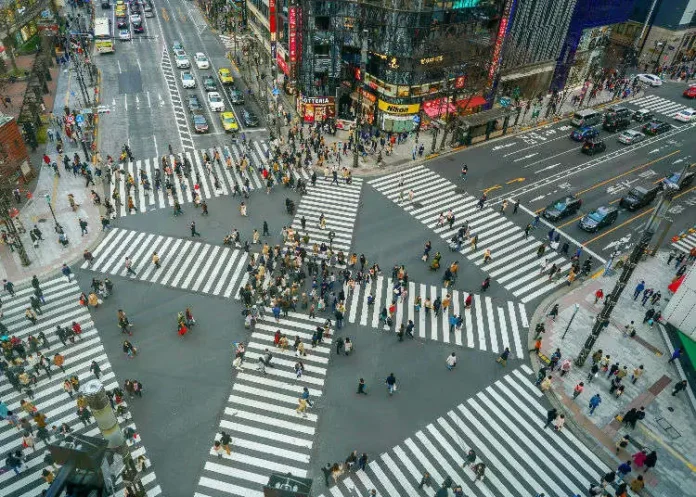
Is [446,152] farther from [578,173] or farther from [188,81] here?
Result: [188,81]

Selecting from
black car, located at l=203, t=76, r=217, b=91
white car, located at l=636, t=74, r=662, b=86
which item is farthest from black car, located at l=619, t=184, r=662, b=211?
black car, located at l=203, t=76, r=217, b=91

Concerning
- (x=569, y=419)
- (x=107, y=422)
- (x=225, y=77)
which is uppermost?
(x=107, y=422)

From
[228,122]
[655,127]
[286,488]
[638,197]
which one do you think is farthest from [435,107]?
[286,488]

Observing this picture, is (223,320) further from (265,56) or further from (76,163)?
(265,56)

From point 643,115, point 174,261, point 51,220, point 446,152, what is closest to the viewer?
point 174,261

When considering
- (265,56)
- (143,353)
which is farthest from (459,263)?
(265,56)

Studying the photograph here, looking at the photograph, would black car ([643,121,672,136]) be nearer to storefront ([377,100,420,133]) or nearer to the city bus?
storefront ([377,100,420,133])
